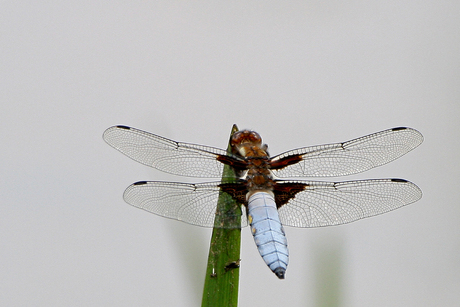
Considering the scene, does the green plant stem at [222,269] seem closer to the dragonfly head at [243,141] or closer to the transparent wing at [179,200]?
the transparent wing at [179,200]

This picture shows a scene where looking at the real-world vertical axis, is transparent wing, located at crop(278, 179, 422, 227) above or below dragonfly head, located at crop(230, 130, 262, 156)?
below

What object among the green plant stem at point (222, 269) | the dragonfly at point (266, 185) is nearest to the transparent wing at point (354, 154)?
the dragonfly at point (266, 185)

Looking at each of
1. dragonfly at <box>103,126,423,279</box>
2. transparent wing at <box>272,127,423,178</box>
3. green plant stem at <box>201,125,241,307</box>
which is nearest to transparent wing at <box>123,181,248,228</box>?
dragonfly at <box>103,126,423,279</box>

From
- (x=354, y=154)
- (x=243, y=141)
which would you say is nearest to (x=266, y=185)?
(x=243, y=141)

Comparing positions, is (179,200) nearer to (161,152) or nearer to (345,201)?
(161,152)

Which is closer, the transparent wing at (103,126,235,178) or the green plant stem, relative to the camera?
the green plant stem

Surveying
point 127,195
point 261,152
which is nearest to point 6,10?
point 127,195

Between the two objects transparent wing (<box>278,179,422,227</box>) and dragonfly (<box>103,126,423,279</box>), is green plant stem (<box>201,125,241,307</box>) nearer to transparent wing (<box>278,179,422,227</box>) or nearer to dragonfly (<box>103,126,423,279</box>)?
dragonfly (<box>103,126,423,279</box>)

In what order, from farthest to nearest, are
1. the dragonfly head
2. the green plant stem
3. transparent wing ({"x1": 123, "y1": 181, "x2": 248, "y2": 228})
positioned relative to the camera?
the dragonfly head < transparent wing ({"x1": 123, "y1": 181, "x2": 248, "y2": 228}) < the green plant stem

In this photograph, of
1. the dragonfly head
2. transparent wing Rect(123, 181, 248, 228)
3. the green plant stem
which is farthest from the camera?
the dragonfly head
